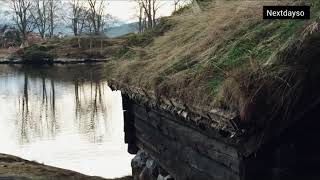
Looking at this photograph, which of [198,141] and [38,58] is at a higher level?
[38,58]

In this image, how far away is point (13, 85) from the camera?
42.2 metres

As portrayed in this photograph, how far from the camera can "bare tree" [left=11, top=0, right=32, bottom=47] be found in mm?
91688

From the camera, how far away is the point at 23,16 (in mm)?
94188

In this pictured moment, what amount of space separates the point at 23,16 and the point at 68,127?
250 feet

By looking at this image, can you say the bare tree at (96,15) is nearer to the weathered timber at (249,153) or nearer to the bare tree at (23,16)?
the bare tree at (23,16)

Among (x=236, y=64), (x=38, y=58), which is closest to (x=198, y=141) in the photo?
(x=236, y=64)

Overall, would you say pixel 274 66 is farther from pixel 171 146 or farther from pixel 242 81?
pixel 171 146

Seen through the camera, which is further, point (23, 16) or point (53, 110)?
point (23, 16)

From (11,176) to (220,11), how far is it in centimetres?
603

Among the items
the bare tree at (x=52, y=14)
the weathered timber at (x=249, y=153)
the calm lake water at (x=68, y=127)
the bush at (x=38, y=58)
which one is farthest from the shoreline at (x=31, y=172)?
the bare tree at (x=52, y=14)

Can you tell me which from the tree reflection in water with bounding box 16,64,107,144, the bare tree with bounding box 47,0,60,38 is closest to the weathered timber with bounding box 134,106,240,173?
the tree reflection in water with bounding box 16,64,107,144

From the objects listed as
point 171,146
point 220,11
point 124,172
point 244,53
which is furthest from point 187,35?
point 124,172

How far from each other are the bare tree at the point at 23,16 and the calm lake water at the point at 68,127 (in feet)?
178

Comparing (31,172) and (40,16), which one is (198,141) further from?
(40,16)
